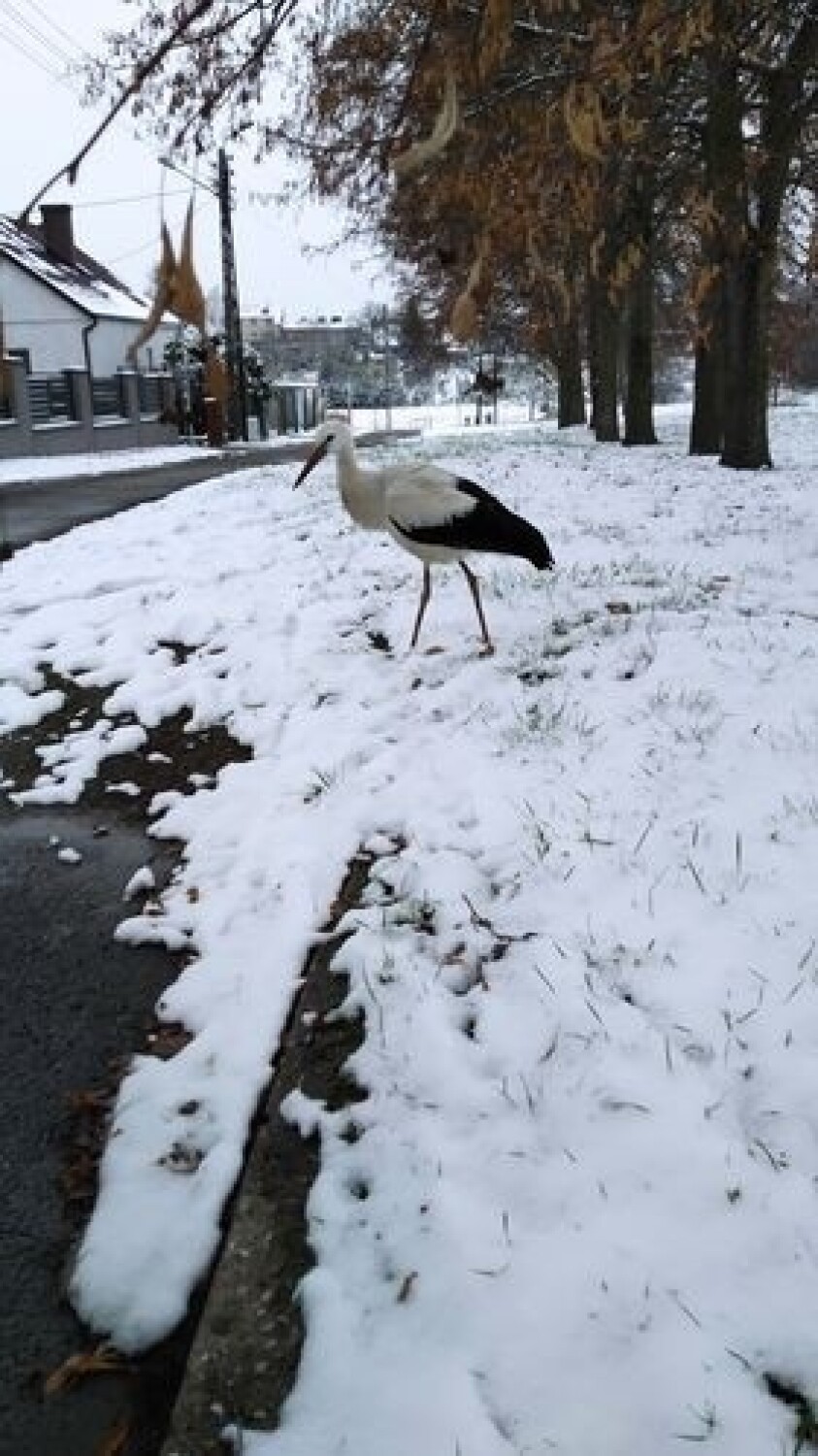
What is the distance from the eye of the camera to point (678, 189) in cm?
1731

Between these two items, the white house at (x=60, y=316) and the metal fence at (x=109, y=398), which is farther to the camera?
the metal fence at (x=109, y=398)

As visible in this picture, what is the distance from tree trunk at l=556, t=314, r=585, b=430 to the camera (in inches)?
1273

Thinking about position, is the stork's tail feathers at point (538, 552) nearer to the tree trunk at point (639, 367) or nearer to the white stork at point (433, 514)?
the white stork at point (433, 514)

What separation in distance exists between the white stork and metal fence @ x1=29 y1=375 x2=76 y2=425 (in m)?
29.2

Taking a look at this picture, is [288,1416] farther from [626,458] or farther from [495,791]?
[626,458]

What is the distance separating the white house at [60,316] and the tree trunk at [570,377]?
11.6m

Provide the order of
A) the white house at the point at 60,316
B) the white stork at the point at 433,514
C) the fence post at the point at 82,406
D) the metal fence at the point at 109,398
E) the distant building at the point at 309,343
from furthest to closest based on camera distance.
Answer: the distant building at the point at 309,343
the metal fence at the point at 109,398
the fence post at the point at 82,406
the white house at the point at 60,316
the white stork at the point at 433,514

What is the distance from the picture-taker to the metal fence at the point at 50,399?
1329 inches

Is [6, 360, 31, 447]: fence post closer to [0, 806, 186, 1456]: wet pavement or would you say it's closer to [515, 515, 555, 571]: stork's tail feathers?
[515, 515, 555, 571]: stork's tail feathers

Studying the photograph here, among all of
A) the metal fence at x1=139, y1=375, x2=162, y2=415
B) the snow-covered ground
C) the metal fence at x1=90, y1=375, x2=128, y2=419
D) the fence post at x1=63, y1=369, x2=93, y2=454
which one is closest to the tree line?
the snow-covered ground

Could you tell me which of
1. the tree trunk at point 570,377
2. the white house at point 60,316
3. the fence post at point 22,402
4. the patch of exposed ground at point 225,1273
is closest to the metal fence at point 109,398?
the white house at point 60,316

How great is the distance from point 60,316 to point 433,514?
116ft

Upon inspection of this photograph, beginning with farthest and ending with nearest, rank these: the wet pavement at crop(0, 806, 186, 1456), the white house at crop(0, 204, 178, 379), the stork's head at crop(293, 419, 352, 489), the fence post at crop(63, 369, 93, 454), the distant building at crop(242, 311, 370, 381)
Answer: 1. the distant building at crop(242, 311, 370, 381)
2. the fence post at crop(63, 369, 93, 454)
3. the white house at crop(0, 204, 178, 379)
4. the stork's head at crop(293, 419, 352, 489)
5. the wet pavement at crop(0, 806, 186, 1456)

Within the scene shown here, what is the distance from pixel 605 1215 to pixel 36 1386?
4.40ft
